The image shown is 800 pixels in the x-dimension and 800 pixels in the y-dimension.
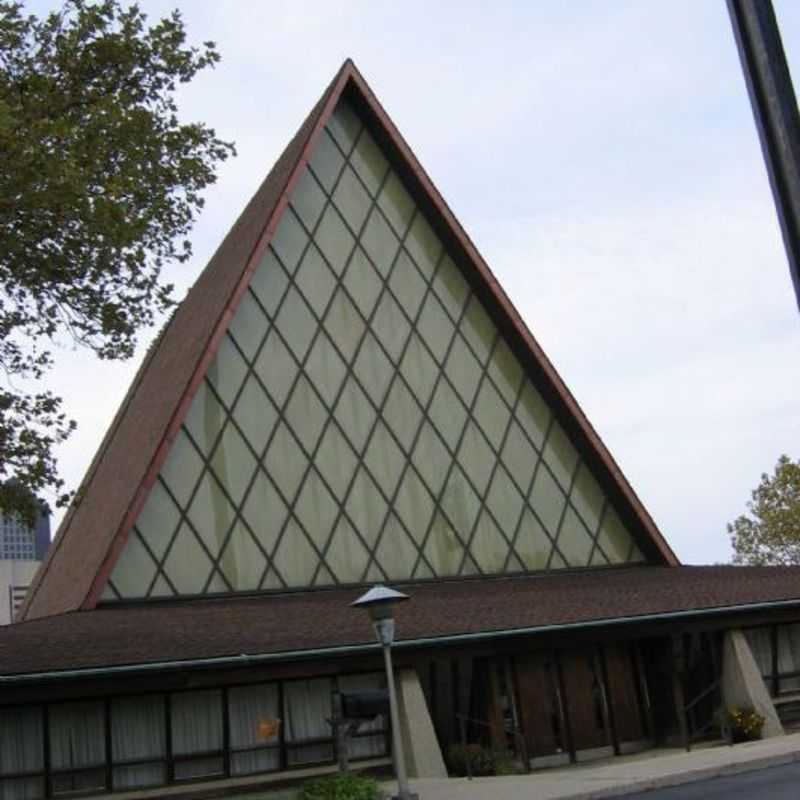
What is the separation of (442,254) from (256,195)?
19.3ft

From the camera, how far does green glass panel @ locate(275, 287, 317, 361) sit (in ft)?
88.8

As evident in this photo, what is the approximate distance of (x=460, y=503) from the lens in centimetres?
2767

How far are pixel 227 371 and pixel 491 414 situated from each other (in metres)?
6.78

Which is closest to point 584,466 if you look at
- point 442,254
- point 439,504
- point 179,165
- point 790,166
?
point 439,504

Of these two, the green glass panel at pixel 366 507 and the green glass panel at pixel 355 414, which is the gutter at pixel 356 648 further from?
the green glass panel at pixel 355 414

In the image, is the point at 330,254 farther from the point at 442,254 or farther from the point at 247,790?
the point at 247,790

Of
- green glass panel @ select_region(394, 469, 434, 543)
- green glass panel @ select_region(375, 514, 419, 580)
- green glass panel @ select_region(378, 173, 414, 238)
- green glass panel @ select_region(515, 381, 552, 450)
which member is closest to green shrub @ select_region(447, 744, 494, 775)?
green glass panel @ select_region(375, 514, 419, 580)

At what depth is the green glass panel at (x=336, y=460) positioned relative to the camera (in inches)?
1040

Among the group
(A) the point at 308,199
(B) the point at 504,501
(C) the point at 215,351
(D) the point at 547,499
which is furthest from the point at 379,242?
(D) the point at 547,499

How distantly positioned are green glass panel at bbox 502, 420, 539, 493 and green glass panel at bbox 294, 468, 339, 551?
486cm

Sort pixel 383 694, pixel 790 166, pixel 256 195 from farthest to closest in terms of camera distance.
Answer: pixel 256 195 → pixel 383 694 → pixel 790 166

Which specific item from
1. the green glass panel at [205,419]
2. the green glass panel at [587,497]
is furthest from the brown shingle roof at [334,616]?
the green glass panel at [205,419]

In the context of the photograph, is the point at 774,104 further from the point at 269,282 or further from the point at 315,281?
the point at 315,281

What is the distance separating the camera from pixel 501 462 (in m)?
28.7
